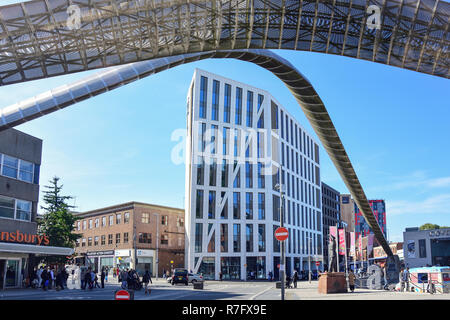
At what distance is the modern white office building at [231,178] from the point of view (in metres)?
73.8

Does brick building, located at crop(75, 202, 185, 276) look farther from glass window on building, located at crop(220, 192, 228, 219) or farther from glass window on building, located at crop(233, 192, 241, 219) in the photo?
glass window on building, located at crop(233, 192, 241, 219)

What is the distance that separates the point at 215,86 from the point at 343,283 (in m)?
50.1

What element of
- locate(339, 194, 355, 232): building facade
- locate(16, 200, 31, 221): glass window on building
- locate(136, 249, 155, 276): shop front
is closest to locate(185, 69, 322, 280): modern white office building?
locate(136, 249, 155, 276): shop front

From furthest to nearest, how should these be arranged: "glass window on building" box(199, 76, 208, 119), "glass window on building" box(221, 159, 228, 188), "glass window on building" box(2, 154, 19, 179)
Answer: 1. "glass window on building" box(221, 159, 228, 188)
2. "glass window on building" box(199, 76, 208, 119)
3. "glass window on building" box(2, 154, 19, 179)

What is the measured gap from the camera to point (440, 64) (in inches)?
935

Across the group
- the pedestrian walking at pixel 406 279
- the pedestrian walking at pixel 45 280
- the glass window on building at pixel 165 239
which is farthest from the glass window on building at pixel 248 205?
the pedestrian walking at pixel 45 280

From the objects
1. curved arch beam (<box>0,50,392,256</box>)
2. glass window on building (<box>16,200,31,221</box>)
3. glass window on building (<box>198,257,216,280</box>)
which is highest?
curved arch beam (<box>0,50,392,256</box>)

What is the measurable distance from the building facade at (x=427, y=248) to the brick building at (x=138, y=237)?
37.7 meters

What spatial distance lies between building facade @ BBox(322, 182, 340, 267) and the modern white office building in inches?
1795

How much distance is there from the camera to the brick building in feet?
251

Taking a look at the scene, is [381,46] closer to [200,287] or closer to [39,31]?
[39,31]

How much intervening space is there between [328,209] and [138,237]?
72.3 m

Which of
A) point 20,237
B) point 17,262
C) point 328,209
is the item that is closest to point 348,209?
point 328,209
